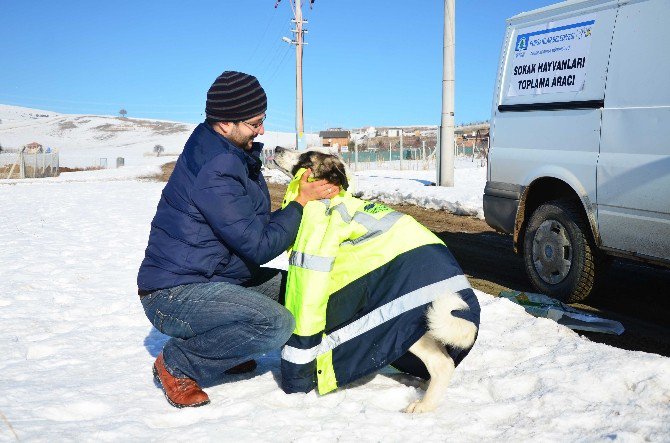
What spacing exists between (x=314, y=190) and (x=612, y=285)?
12.4ft

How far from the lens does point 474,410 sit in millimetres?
2889

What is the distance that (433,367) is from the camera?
2930 millimetres

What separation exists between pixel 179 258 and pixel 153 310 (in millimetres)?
344

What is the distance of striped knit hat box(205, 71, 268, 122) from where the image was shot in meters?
3.09

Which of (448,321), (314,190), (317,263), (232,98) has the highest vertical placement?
(232,98)

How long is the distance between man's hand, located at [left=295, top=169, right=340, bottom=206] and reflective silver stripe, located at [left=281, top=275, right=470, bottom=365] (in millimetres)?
691

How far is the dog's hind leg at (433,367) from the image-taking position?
9.52 ft

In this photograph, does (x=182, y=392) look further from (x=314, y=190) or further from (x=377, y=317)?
(x=314, y=190)

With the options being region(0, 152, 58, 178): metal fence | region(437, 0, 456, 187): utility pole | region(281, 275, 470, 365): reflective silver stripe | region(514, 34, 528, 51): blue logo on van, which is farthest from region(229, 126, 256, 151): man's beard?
region(0, 152, 58, 178): metal fence

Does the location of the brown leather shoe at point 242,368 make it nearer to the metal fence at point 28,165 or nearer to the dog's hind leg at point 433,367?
the dog's hind leg at point 433,367

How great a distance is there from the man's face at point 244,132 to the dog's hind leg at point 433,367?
141cm

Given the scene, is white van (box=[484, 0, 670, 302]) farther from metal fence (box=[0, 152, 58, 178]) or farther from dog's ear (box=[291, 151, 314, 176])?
metal fence (box=[0, 152, 58, 178])

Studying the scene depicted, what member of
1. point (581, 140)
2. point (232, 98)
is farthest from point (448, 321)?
point (581, 140)

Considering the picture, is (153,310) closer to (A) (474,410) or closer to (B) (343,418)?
(B) (343,418)
